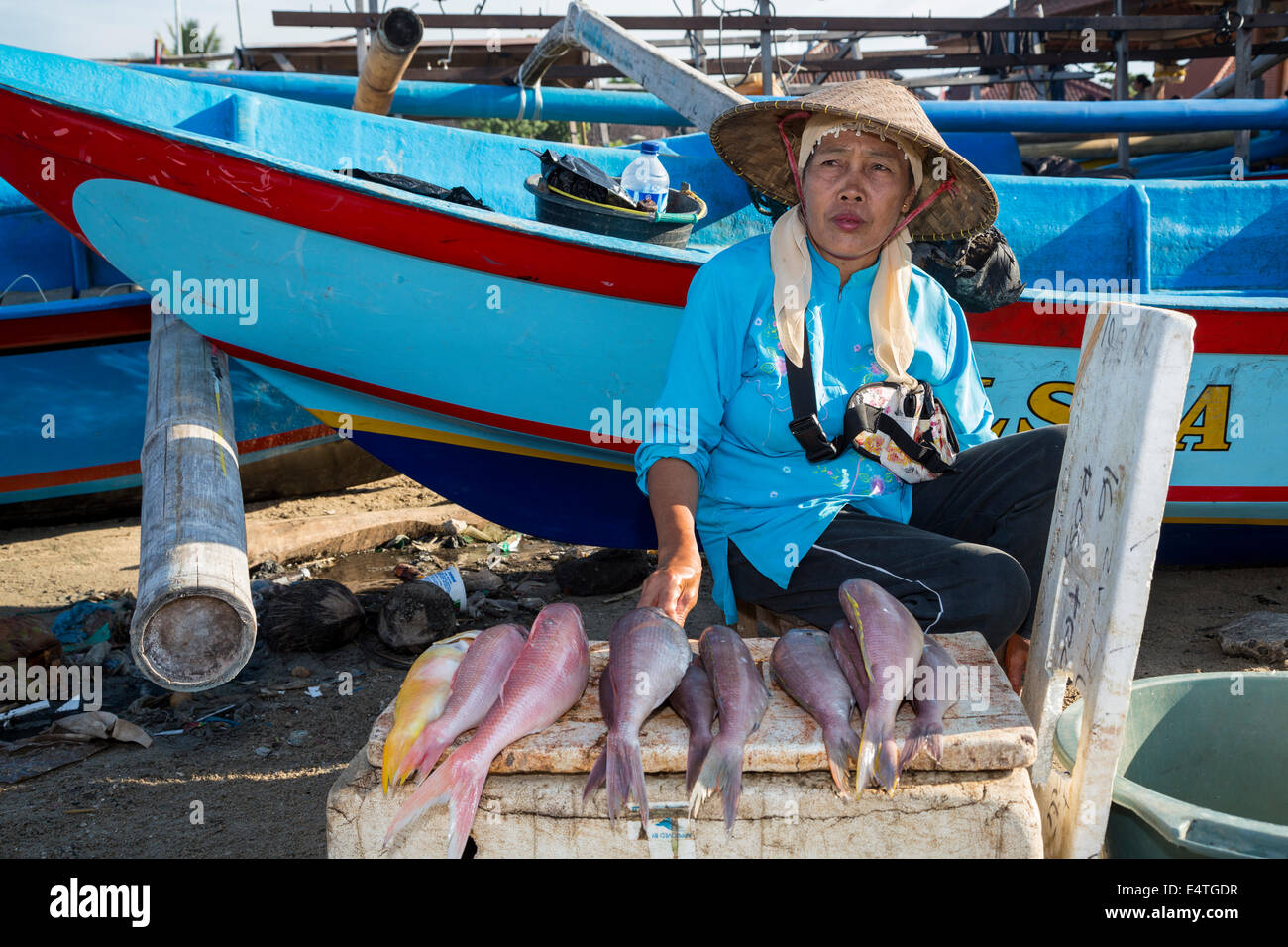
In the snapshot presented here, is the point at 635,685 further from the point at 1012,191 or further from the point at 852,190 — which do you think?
the point at 1012,191

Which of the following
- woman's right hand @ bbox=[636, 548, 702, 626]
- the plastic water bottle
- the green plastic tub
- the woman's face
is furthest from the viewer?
the plastic water bottle

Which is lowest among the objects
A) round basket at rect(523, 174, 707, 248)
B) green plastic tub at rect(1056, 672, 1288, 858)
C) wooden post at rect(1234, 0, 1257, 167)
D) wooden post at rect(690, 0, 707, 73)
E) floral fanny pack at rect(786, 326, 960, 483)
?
green plastic tub at rect(1056, 672, 1288, 858)

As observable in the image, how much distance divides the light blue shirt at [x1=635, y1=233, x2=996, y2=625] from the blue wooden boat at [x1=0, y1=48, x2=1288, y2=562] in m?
1.11

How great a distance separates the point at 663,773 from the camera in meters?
1.82

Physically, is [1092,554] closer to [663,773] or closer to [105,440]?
[663,773]

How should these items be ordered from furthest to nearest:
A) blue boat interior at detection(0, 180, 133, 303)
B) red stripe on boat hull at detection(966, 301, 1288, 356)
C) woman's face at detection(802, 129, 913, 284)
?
blue boat interior at detection(0, 180, 133, 303)
red stripe on boat hull at detection(966, 301, 1288, 356)
woman's face at detection(802, 129, 913, 284)

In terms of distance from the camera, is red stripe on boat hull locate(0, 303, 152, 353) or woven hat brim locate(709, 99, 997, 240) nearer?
woven hat brim locate(709, 99, 997, 240)

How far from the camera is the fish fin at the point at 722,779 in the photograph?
1733 mm

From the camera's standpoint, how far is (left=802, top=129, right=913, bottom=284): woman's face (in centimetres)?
269

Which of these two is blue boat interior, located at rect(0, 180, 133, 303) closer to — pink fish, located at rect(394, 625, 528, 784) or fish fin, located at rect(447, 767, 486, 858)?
pink fish, located at rect(394, 625, 528, 784)

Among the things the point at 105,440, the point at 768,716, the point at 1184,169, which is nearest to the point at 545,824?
the point at 768,716

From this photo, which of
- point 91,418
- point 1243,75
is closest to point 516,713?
point 91,418

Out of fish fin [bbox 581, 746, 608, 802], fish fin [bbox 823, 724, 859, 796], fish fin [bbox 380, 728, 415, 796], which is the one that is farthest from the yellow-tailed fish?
fish fin [bbox 823, 724, 859, 796]

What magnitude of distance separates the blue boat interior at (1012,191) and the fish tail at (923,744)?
13.2 feet
